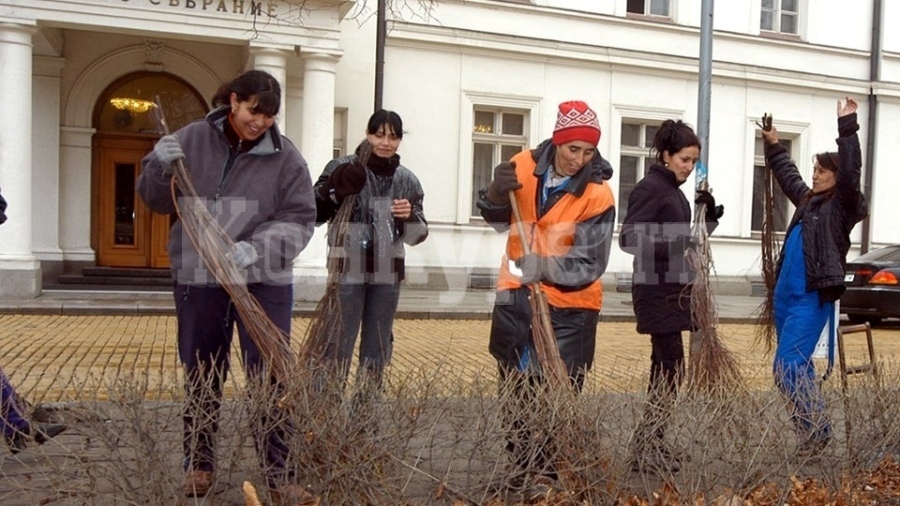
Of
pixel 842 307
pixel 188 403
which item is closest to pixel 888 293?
pixel 842 307

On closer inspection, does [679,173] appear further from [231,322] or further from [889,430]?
[231,322]

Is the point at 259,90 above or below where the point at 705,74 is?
below

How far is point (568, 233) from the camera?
387 centimetres

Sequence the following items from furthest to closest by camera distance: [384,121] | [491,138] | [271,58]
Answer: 1. [491,138]
2. [271,58]
3. [384,121]

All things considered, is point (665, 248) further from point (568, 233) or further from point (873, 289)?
point (873, 289)

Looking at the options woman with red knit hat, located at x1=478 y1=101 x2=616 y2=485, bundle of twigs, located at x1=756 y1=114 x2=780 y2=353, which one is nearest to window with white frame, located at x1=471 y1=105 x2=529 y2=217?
bundle of twigs, located at x1=756 y1=114 x2=780 y2=353

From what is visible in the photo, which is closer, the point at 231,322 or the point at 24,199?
the point at 231,322

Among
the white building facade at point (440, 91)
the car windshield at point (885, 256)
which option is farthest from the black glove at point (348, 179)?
the car windshield at point (885, 256)

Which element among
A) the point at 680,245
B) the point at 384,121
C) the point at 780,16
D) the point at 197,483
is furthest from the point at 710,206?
the point at 780,16

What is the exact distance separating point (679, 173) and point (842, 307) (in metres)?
9.93

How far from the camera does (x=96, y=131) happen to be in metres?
14.9

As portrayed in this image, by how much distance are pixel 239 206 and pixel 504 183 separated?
44.0 inches

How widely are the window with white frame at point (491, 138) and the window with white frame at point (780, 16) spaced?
19.3 feet

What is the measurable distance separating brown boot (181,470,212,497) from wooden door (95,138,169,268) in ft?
42.2
